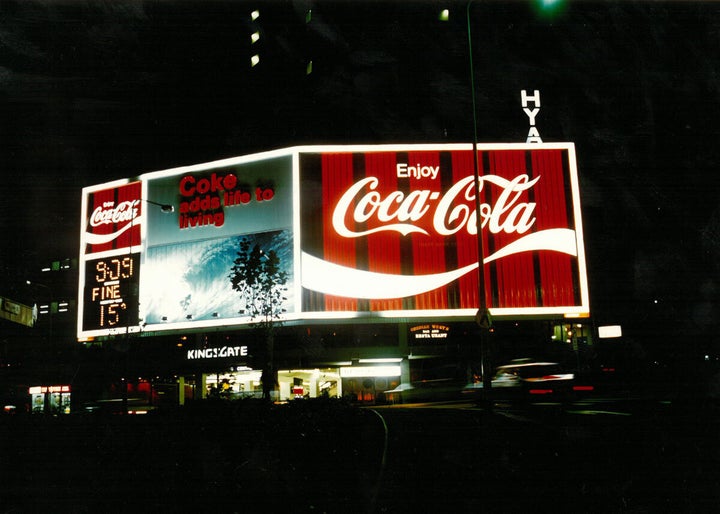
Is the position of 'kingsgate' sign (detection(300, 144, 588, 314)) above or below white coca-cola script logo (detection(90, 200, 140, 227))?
below

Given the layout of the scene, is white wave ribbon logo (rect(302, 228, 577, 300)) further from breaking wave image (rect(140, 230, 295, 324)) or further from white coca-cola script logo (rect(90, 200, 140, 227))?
white coca-cola script logo (rect(90, 200, 140, 227))

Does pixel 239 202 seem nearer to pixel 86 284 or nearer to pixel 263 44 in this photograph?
pixel 86 284

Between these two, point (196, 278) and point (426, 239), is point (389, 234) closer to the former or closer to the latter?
point (426, 239)

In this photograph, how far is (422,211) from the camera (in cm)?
4022

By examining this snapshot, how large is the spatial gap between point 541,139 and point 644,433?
34.4 metres

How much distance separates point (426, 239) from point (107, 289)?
22.3 meters

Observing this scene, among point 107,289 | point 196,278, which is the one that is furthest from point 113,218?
point 196,278

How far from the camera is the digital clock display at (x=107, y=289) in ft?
140

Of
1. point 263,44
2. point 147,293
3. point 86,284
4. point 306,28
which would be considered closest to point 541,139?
point 147,293

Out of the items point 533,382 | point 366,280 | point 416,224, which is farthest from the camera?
point 416,224

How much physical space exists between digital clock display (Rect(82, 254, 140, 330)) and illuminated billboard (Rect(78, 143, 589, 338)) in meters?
0.23

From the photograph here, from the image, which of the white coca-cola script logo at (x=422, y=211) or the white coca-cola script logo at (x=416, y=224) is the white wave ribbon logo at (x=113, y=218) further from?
→ the white coca-cola script logo at (x=422, y=211)

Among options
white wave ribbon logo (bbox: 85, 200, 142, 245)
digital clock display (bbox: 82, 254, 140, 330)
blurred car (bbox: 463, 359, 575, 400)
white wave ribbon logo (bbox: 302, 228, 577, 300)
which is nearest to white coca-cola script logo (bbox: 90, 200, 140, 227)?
white wave ribbon logo (bbox: 85, 200, 142, 245)

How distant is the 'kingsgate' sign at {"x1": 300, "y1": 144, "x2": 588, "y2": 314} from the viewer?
131ft
